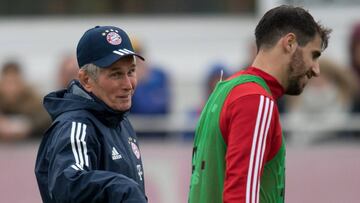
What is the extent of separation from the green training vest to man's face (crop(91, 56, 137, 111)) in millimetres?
389

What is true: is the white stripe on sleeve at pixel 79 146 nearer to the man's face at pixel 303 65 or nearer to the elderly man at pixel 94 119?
the elderly man at pixel 94 119

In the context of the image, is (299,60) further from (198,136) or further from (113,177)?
A: (113,177)

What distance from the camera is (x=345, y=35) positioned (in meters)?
12.4

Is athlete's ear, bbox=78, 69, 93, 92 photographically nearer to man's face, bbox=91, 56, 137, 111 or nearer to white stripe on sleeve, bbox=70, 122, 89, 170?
man's face, bbox=91, 56, 137, 111

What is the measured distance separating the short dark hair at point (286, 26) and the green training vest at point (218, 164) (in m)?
0.20

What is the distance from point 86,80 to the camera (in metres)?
5.51

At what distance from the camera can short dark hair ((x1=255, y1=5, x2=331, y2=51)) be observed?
549 cm

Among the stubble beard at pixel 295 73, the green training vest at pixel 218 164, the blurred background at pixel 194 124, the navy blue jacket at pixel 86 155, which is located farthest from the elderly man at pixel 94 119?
the blurred background at pixel 194 124

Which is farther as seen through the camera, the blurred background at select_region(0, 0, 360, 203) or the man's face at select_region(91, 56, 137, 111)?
the blurred background at select_region(0, 0, 360, 203)

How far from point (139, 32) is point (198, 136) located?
8.17m

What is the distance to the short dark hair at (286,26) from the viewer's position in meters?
5.49

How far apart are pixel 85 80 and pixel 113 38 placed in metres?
0.23

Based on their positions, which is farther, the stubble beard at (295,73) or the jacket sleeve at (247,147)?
the stubble beard at (295,73)

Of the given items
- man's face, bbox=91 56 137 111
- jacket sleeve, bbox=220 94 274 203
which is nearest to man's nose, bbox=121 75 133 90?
man's face, bbox=91 56 137 111
